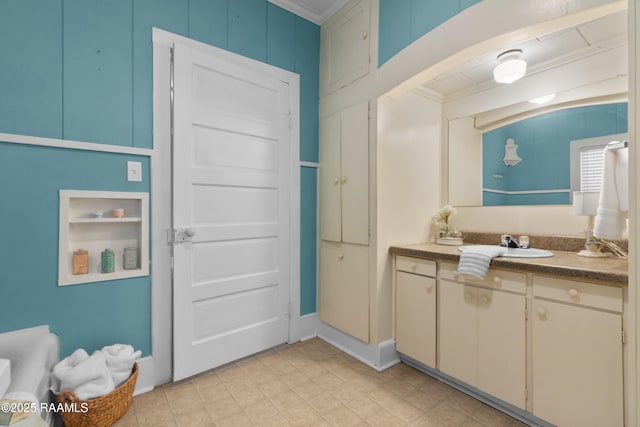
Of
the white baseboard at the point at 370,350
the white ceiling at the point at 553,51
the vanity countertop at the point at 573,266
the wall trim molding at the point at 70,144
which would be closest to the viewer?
the vanity countertop at the point at 573,266

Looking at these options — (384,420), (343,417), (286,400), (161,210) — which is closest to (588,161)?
(384,420)

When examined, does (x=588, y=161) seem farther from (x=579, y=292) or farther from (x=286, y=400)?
(x=286, y=400)

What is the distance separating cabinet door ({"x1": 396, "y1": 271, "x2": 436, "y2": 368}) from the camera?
1.94m

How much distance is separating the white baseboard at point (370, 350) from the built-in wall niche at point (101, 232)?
1.61 metres

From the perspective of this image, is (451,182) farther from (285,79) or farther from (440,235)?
(285,79)

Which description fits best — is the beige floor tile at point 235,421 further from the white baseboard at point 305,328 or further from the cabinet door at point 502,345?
the cabinet door at point 502,345

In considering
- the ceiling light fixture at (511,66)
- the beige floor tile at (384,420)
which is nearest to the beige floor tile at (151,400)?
the beige floor tile at (384,420)

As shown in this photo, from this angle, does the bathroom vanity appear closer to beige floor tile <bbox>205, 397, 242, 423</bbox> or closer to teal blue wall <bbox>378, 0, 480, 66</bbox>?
beige floor tile <bbox>205, 397, 242, 423</bbox>

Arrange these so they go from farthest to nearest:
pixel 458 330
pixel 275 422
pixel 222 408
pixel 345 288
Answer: pixel 345 288 → pixel 458 330 → pixel 222 408 → pixel 275 422

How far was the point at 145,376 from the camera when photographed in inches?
72.6

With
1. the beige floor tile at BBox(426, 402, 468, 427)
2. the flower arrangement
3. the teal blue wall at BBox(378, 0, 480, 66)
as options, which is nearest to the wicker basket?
the beige floor tile at BBox(426, 402, 468, 427)

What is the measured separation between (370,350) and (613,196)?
174 centimetres

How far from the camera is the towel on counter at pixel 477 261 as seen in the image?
61.9 inches

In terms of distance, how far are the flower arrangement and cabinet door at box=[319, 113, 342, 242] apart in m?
0.83
